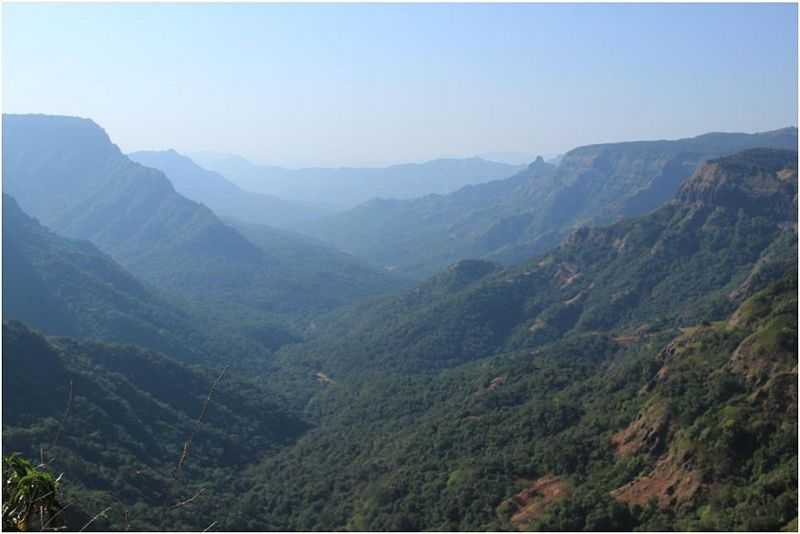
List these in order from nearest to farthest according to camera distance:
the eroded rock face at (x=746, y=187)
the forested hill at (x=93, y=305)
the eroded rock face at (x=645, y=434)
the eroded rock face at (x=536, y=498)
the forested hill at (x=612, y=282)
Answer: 1. the eroded rock face at (x=536, y=498)
2. the eroded rock face at (x=645, y=434)
3. the forested hill at (x=93, y=305)
4. the forested hill at (x=612, y=282)
5. the eroded rock face at (x=746, y=187)

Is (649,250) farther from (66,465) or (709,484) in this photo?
(66,465)

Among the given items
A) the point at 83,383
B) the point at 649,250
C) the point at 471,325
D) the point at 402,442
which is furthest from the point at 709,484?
the point at 649,250

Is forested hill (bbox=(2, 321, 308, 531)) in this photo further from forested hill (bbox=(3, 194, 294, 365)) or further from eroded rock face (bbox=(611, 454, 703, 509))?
eroded rock face (bbox=(611, 454, 703, 509))

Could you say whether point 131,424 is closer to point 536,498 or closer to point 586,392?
point 536,498

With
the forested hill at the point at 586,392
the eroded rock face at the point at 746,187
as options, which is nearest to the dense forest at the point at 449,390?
the forested hill at the point at 586,392

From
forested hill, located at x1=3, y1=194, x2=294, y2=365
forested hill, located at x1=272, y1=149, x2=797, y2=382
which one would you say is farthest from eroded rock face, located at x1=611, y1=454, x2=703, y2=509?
forested hill, located at x1=3, y1=194, x2=294, y2=365

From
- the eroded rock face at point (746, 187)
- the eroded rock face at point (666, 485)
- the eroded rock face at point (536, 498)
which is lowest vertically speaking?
the eroded rock face at point (536, 498)

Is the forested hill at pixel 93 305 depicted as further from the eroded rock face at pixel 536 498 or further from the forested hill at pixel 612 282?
the eroded rock face at pixel 536 498

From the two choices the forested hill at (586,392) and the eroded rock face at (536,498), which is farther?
the eroded rock face at (536,498)
